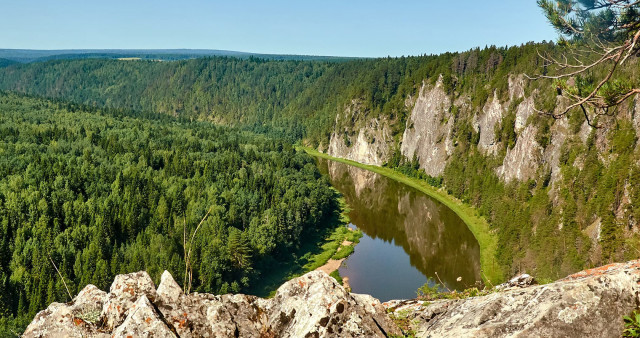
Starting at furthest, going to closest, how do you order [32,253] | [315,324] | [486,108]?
1. [486,108]
2. [32,253]
3. [315,324]

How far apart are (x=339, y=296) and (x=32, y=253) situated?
169 feet

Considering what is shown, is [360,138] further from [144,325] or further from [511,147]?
[144,325]

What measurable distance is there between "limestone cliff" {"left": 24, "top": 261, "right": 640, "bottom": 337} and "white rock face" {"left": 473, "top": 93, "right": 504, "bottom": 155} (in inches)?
3554

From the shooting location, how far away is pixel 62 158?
83438mm

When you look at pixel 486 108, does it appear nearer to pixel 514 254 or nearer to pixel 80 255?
pixel 514 254

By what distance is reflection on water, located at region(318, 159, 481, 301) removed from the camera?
5531cm

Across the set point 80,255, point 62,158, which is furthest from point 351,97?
point 80,255

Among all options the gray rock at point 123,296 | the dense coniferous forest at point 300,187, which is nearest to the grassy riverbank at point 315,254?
the dense coniferous forest at point 300,187

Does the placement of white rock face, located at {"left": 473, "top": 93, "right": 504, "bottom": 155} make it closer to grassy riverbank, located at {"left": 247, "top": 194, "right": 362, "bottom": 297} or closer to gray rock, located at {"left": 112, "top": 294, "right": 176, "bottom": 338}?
grassy riverbank, located at {"left": 247, "top": 194, "right": 362, "bottom": 297}

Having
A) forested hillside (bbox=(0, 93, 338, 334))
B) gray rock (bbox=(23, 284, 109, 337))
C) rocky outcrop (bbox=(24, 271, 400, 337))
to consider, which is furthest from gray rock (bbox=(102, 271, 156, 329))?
forested hillside (bbox=(0, 93, 338, 334))

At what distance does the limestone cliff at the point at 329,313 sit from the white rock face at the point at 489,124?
90261mm

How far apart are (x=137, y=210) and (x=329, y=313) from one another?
205 ft

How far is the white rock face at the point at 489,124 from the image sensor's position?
9551cm

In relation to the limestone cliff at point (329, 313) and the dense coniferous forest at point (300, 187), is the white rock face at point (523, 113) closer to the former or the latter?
the dense coniferous forest at point (300, 187)
